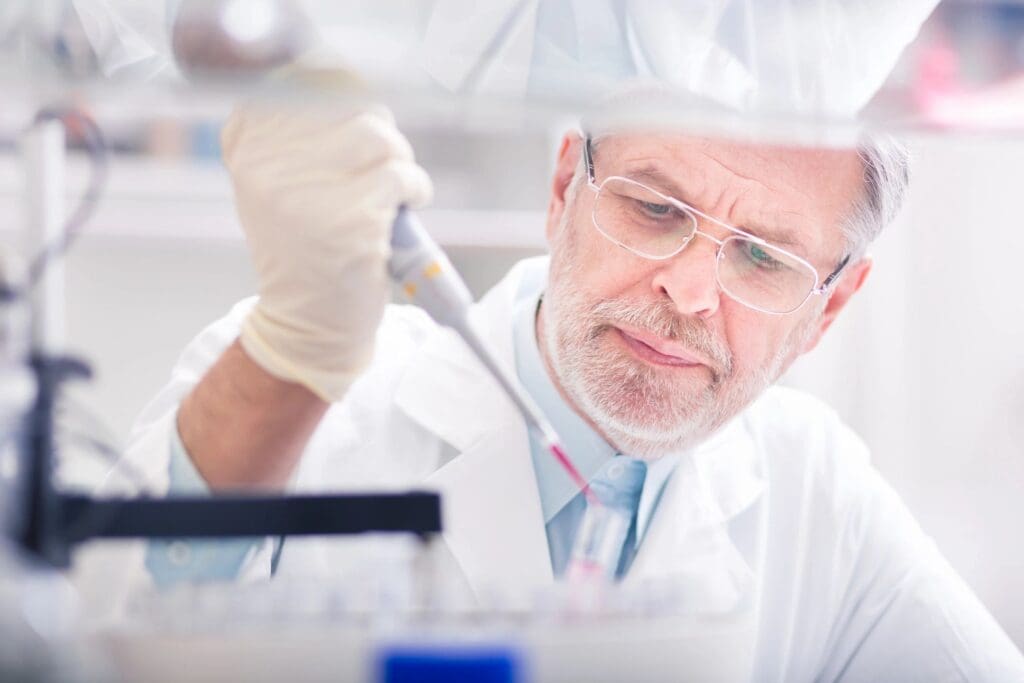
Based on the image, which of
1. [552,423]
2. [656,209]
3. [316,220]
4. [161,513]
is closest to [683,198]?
Answer: [656,209]

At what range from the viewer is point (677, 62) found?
0.94 m

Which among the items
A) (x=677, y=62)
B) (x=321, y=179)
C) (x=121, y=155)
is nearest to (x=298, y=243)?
(x=321, y=179)

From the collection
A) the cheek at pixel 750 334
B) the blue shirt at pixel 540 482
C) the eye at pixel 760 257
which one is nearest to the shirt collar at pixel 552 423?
the blue shirt at pixel 540 482

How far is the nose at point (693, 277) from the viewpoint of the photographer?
3.97ft

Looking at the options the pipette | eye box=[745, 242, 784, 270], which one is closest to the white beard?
eye box=[745, 242, 784, 270]

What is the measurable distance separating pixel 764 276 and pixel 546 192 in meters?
0.41

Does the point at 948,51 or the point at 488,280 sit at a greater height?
the point at 948,51

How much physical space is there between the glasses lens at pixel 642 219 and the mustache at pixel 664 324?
0.24 ft

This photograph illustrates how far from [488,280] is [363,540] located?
720 mm

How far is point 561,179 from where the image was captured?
55.2 inches

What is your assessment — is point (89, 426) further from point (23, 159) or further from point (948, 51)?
point (948, 51)

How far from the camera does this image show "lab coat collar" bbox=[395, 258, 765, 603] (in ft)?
3.85

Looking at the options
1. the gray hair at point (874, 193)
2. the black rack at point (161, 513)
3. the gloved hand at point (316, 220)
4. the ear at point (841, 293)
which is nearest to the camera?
the black rack at point (161, 513)

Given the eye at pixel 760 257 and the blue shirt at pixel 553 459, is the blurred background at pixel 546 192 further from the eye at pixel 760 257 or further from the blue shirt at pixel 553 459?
the eye at pixel 760 257
